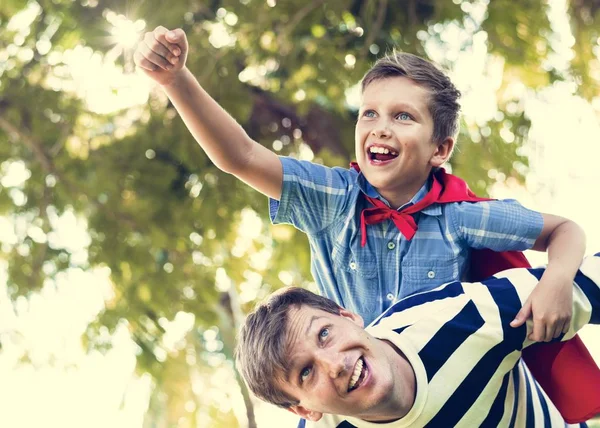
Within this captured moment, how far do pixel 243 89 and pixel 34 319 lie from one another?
1.33 m

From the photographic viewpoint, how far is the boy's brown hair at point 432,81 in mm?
1704

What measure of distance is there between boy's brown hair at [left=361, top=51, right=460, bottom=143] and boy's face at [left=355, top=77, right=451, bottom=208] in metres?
0.02

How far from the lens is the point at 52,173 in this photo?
329 centimetres

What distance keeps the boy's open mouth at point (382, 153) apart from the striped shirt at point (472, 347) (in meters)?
0.28

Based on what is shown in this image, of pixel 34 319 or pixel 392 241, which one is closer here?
pixel 392 241

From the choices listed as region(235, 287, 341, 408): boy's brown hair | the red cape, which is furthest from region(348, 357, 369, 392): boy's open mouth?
the red cape

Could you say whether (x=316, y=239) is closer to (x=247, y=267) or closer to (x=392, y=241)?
(x=392, y=241)

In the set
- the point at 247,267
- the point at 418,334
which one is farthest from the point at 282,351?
the point at 247,267

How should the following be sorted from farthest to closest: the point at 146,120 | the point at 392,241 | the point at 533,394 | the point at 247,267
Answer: the point at 247,267 → the point at 146,120 → the point at 392,241 → the point at 533,394

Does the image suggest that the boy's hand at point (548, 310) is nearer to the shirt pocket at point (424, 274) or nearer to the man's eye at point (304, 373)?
the shirt pocket at point (424, 274)

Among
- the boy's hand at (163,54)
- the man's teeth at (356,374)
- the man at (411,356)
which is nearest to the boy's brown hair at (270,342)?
the man at (411,356)

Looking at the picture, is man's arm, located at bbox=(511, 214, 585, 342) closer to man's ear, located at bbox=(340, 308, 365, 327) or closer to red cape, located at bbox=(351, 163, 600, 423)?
red cape, located at bbox=(351, 163, 600, 423)

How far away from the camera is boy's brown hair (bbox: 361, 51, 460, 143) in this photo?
170cm

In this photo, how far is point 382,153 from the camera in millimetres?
1622
